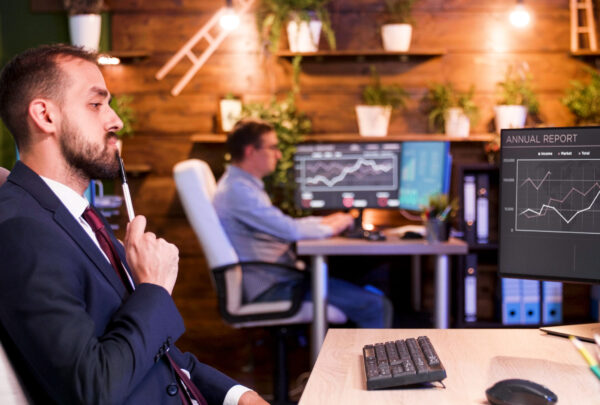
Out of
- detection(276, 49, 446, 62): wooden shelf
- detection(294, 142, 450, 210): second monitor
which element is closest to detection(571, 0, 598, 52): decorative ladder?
detection(276, 49, 446, 62): wooden shelf

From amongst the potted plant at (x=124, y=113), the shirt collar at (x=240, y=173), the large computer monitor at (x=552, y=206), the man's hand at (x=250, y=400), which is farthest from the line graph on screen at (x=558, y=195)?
the potted plant at (x=124, y=113)

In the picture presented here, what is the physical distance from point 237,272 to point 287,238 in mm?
378

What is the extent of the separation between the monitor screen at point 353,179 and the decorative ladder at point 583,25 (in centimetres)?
140

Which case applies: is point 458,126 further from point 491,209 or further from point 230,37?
point 230,37

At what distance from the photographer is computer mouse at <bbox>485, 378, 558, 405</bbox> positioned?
120 centimetres

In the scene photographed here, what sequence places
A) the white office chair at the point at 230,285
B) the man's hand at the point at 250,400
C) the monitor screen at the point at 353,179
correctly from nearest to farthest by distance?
the man's hand at the point at 250,400 → the white office chair at the point at 230,285 → the monitor screen at the point at 353,179

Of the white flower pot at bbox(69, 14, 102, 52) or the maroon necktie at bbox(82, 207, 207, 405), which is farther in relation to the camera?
the white flower pot at bbox(69, 14, 102, 52)

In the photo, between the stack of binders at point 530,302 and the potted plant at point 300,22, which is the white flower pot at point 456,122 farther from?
the stack of binders at point 530,302

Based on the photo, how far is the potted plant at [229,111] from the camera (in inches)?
166

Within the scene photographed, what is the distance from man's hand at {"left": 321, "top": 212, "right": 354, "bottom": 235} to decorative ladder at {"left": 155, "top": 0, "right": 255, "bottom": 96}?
135 centimetres

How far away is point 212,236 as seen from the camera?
3.24 meters

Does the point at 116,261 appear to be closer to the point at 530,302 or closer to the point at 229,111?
the point at 530,302

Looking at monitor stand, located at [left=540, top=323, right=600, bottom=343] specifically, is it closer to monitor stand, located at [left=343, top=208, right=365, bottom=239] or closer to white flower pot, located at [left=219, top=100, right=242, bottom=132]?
monitor stand, located at [left=343, top=208, right=365, bottom=239]

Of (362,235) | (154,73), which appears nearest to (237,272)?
(362,235)
